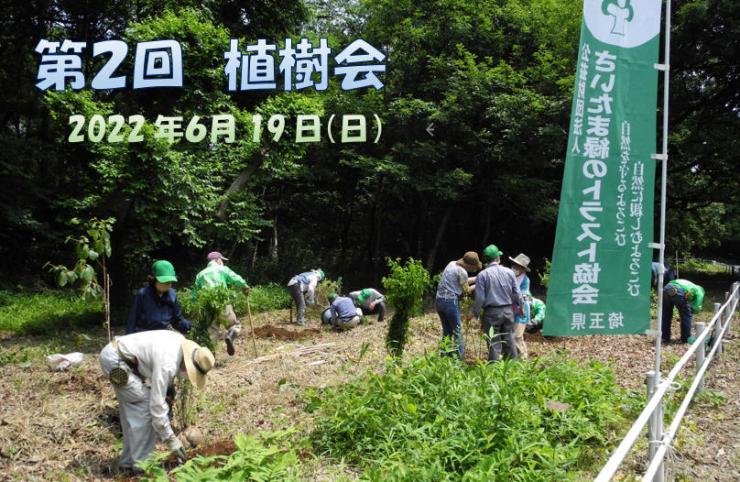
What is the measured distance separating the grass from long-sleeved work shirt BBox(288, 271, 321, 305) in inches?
198

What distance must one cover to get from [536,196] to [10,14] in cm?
1680

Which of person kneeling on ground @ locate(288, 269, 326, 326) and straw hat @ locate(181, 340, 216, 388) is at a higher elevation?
straw hat @ locate(181, 340, 216, 388)

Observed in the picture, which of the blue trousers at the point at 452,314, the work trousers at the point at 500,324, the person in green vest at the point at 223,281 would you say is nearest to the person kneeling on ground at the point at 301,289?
the person in green vest at the point at 223,281

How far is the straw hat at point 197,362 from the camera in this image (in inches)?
185

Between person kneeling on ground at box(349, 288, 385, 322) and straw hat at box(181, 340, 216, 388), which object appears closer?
straw hat at box(181, 340, 216, 388)

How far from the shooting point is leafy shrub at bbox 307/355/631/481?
4.20m

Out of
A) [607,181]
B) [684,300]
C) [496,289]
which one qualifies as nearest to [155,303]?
[496,289]

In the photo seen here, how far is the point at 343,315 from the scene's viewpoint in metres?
11.9

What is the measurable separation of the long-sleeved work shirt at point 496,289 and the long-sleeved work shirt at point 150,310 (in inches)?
136

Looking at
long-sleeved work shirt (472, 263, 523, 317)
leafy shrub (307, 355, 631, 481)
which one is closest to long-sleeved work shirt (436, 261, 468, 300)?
long-sleeved work shirt (472, 263, 523, 317)

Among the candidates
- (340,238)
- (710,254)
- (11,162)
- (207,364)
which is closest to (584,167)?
(207,364)

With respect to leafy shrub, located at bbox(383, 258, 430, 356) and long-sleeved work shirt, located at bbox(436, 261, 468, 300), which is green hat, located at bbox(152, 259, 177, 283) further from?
long-sleeved work shirt, located at bbox(436, 261, 468, 300)

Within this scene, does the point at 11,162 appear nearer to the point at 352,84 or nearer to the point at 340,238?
the point at 352,84

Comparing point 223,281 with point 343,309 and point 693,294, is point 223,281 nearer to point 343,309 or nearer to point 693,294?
point 343,309
